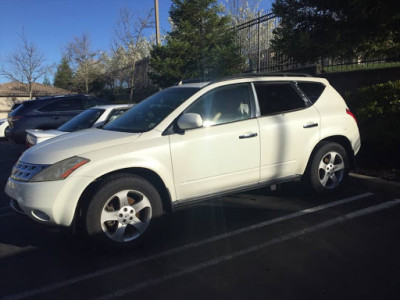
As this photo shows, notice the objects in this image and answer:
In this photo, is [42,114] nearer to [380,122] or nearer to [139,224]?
[139,224]

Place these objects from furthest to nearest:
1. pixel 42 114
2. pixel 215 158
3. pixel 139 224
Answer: pixel 42 114 → pixel 215 158 → pixel 139 224

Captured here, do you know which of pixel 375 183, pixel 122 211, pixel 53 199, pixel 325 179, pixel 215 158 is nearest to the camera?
pixel 53 199

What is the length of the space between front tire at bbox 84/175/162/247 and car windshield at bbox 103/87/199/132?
707 millimetres

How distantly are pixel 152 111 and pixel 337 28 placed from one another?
4071mm

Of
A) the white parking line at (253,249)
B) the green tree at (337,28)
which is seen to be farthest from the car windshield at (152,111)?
the green tree at (337,28)

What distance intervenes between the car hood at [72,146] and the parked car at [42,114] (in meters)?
6.77

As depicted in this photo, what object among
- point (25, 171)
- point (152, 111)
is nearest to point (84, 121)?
point (152, 111)

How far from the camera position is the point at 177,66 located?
14.0 m

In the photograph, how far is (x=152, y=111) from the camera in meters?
4.37

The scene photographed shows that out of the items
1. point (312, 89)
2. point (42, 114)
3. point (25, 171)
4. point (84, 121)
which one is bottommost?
point (25, 171)

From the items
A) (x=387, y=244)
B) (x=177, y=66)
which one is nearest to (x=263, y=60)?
(x=177, y=66)

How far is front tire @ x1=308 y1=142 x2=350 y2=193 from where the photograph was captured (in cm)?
486

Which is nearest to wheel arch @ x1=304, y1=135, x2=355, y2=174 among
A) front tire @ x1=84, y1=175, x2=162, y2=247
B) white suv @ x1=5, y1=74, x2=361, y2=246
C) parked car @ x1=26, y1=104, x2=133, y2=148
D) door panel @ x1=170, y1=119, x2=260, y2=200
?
white suv @ x1=5, y1=74, x2=361, y2=246

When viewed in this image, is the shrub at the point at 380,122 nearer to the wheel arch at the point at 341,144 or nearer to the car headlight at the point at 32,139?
the wheel arch at the point at 341,144
